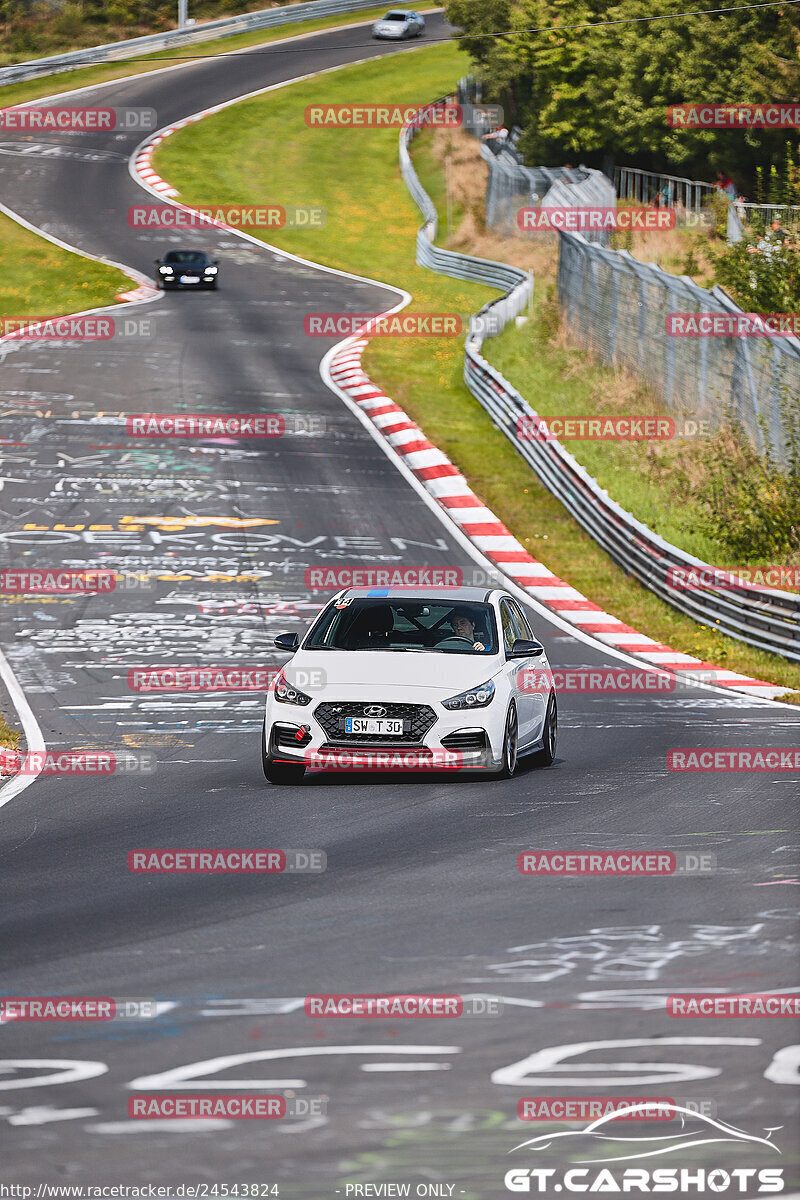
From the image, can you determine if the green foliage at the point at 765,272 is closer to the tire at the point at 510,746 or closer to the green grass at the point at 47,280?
the tire at the point at 510,746

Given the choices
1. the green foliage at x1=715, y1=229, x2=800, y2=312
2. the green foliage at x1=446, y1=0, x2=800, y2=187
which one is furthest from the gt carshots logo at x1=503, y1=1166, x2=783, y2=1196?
the green foliage at x1=446, y1=0, x2=800, y2=187

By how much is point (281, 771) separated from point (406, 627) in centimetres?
175

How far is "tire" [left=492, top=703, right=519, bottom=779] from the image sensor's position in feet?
42.0

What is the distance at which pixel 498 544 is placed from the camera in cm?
2738

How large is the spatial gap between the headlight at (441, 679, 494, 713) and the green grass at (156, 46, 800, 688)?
8240 mm

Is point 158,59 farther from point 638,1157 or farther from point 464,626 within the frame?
point 638,1157

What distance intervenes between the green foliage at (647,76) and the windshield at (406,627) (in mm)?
28611

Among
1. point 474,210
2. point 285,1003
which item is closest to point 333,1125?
point 285,1003

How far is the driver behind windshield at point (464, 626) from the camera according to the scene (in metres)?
13.5

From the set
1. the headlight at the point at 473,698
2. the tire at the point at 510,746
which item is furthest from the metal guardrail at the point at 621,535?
the headlight at the point at 473,698

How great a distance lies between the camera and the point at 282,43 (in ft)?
270

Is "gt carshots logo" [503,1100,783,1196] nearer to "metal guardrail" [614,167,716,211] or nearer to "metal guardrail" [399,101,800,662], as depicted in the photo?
Answer: "metal guardrail" [399,101,800,662]

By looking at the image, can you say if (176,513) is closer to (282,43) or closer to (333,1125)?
(333,1125)

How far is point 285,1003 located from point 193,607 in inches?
638
